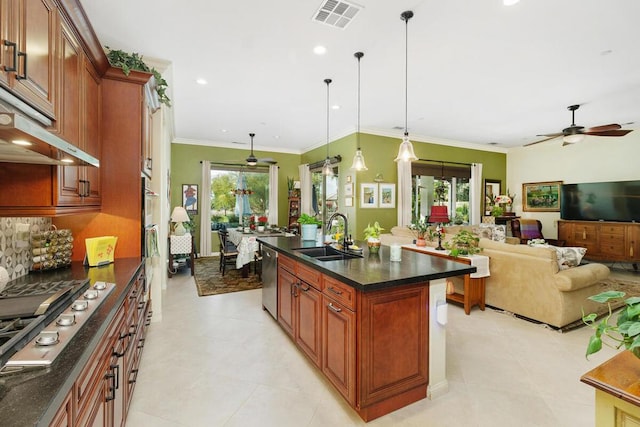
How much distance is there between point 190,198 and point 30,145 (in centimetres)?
666

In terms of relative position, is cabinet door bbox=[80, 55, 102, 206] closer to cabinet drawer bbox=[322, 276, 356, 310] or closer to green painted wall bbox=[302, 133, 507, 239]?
cabinet drawer bbox=[322, 276, 356, 310]

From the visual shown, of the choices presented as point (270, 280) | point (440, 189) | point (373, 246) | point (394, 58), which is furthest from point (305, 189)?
point (373, 246)

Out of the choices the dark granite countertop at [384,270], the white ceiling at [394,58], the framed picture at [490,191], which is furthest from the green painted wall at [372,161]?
the dark granite countertop at [384,270]

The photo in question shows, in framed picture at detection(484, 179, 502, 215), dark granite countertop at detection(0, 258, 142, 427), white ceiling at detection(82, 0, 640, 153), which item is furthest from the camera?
framed picture at detection(484, 179, 502, 215)

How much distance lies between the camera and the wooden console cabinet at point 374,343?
1.78m

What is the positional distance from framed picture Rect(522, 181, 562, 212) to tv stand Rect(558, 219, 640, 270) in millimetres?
665

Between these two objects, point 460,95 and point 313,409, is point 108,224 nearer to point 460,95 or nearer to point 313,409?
point 313,409

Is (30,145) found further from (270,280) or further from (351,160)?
(351,160)

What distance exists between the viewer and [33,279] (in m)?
1.81

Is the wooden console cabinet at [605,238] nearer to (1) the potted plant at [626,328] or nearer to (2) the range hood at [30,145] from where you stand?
(1) the potted plant at [626,328]

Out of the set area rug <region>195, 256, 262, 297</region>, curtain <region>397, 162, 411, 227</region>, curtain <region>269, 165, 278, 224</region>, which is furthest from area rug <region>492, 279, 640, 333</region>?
curtain <region>269, 165, 278, 224</region>

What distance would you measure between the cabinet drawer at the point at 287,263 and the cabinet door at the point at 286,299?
1.6 inches

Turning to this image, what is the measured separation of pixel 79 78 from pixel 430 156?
268 inches

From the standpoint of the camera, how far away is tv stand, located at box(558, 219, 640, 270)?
571cm
